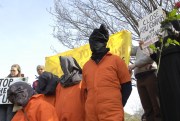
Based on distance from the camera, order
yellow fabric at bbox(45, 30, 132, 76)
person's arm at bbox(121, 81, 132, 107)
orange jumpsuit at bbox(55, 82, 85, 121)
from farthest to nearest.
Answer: yellow fabric at bbox(45, 30, 132, 76), orange jumpsuit at bbox(55, 82, 85, 121), person's arm at bbox(121, 81, 132, 107)

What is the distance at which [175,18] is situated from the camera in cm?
395

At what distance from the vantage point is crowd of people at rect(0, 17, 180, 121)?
414 cm

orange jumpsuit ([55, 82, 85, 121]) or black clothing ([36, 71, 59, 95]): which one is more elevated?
black clothing ([36, 71, 59, 95])

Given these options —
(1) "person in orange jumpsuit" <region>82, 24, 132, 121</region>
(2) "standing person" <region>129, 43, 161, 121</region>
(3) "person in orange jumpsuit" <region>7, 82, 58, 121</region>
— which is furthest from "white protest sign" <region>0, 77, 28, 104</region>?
(2) "standing person" <region>129, 43, 161, 121</region>

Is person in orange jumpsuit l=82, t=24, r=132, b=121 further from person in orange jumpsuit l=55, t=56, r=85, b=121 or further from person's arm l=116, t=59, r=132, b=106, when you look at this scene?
person in orange jumpsuit l=55, t=56, r=85, b=121

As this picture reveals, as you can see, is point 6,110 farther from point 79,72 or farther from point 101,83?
point 101,83

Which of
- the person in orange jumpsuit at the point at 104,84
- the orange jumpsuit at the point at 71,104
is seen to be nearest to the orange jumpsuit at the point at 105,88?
the person in orange jumpsuit at the point at 104,84

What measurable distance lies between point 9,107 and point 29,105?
2063 mm

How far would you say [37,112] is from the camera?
175 inches

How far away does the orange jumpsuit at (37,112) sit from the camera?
439 cm

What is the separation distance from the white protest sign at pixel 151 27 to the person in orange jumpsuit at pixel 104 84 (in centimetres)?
44

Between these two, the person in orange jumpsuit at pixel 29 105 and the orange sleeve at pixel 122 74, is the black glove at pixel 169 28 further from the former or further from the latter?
the person in orange jumpsuit at pixel 29 105

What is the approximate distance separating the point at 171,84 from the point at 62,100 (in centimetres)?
163

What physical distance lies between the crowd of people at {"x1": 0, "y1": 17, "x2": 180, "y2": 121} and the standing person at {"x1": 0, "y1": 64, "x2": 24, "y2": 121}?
3.66 feet
